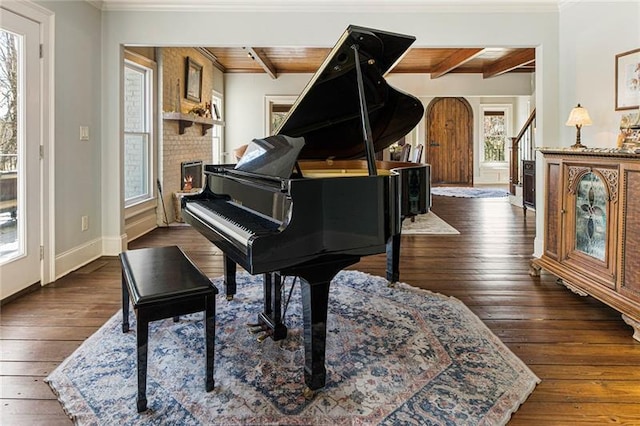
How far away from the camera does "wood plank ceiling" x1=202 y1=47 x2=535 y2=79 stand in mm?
7242

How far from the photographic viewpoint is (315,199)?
69.2 inches

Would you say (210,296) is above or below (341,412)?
above

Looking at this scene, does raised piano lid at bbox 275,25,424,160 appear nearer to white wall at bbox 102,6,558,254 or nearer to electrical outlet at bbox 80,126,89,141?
white wall at bbox 102,6,558,254

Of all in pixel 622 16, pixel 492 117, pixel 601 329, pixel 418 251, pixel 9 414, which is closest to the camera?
pixel 9 414

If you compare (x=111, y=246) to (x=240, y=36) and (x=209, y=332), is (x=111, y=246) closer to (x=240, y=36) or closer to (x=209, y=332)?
(x=240, y=36)

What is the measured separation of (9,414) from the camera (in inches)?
69.2

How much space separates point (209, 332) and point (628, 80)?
378 centimetres

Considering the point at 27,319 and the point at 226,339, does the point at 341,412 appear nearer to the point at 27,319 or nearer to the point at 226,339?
the point at 226,339

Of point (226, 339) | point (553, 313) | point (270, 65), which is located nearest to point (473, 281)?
point (553, 313)

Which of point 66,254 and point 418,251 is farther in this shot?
point 418,251

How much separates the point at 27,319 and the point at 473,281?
334 cm

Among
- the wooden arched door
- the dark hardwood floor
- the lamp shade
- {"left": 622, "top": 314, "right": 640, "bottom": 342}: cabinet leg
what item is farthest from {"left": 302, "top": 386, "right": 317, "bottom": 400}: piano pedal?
the wooden arched door

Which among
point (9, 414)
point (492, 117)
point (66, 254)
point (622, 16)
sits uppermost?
point (492, 117)

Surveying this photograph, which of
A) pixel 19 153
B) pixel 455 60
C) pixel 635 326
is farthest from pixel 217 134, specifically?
pixel 635 326
